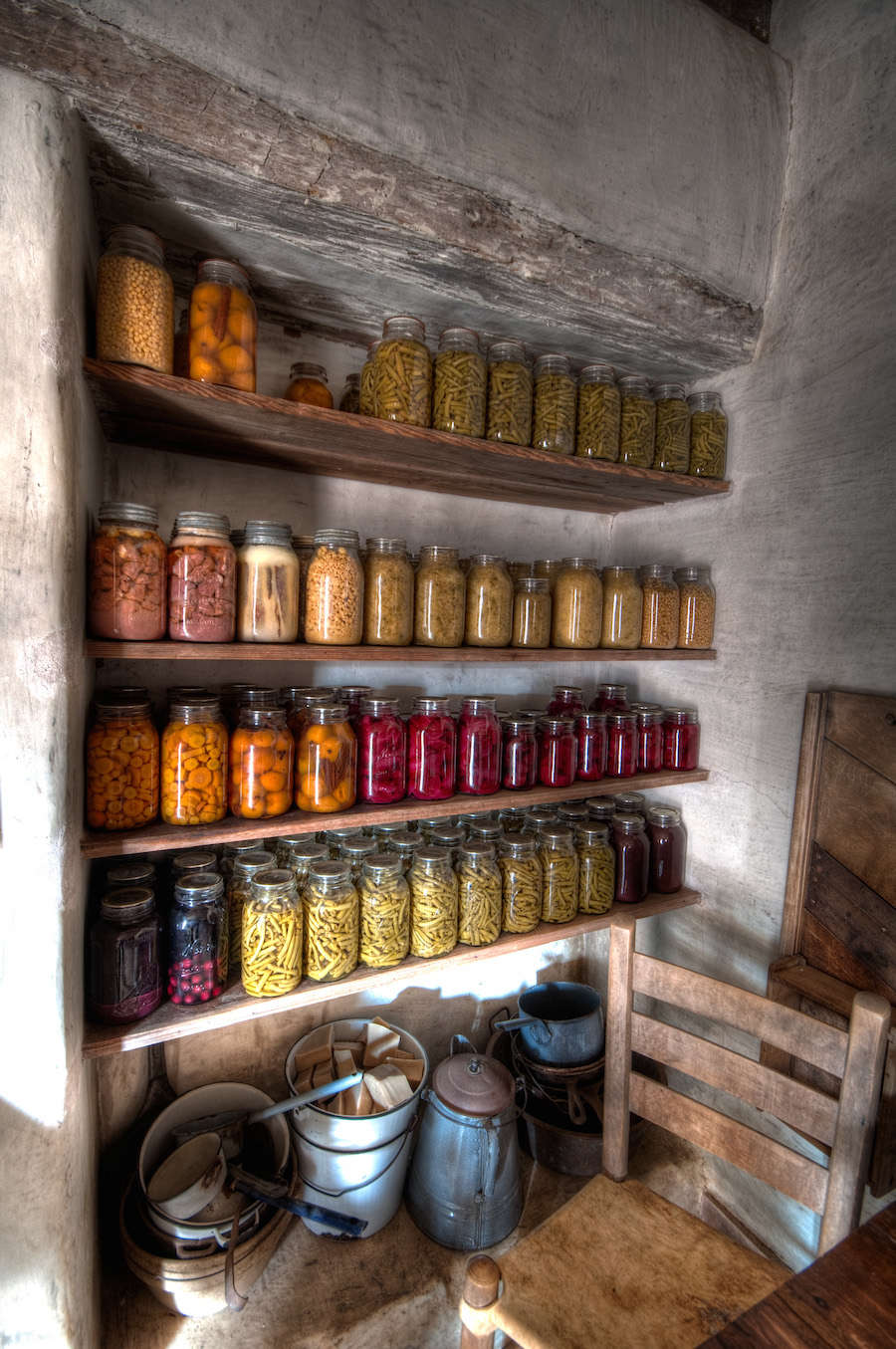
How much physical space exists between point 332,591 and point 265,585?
0.13 m

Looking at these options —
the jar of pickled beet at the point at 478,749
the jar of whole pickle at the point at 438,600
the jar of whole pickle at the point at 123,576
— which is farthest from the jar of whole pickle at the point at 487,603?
the jar of whole pickle at the point at 123,576

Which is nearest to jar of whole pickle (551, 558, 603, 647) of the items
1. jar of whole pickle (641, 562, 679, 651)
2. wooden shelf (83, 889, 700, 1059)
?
jar of whole pickle (641, 562, 679, 651)

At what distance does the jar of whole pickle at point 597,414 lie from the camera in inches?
58.7

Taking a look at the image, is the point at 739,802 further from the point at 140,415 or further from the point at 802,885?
the point at 140,415

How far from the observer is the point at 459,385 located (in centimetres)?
132

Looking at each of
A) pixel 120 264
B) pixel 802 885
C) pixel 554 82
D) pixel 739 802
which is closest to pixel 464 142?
pixel 554 82

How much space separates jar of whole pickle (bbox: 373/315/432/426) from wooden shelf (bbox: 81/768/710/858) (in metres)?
0.80

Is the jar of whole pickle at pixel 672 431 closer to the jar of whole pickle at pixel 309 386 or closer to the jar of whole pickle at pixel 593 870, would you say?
the jar of whole pickle at pixel 309 386

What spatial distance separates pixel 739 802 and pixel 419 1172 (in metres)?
1.19

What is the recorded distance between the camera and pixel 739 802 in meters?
1.67

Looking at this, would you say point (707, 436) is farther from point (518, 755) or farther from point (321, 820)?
point (321, 820)

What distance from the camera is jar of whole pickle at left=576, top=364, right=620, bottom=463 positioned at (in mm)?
1492

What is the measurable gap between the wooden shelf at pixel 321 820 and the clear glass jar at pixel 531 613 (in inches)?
14.2

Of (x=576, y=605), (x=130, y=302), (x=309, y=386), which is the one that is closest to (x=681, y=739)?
(x=576, y=605)
